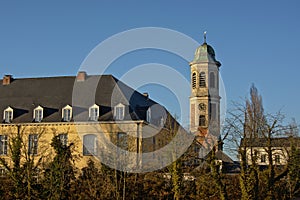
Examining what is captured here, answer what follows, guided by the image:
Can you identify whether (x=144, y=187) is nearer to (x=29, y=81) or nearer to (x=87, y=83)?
(x=87, y=83)

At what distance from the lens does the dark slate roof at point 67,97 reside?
156 feet

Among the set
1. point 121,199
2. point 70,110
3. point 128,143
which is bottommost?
point 121,199

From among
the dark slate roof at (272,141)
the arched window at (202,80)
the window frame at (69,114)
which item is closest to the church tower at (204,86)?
the arched window at (202,80)

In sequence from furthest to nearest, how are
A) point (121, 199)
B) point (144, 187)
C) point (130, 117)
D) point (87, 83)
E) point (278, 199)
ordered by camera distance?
point (87, 83), point (130, 117), point (144, 187), point (121, 199), point (278, 199)

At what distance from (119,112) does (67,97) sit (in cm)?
589

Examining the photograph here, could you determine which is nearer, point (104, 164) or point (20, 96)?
point (104, 164)

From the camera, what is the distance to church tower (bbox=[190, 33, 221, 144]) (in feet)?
200

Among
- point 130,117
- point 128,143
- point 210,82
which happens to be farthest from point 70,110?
point 210,82

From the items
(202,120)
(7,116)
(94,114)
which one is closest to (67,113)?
Result: (94,114)

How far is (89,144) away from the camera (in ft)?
155

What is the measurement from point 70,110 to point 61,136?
2357 mm

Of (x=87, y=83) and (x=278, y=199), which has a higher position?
(x=87, y=83)

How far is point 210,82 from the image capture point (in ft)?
209

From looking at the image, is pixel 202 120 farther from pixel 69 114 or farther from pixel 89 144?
pixel 69 114
